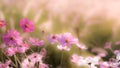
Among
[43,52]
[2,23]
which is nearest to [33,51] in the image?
[43,52]

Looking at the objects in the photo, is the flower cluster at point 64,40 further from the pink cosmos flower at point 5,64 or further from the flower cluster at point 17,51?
the pink cosmos flower at point 5,64

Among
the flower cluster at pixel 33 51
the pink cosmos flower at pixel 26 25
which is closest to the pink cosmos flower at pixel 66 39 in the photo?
the flower cluster at pixel 33 51

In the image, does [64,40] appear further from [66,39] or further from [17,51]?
[17,51]

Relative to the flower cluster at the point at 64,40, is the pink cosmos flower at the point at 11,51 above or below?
below

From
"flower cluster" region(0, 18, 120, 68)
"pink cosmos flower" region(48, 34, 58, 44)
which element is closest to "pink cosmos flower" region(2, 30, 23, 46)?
"flower cluster" region(0, 18, 120, 68)

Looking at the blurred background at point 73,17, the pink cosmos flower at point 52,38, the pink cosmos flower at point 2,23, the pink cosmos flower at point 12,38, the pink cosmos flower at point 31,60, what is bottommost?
the pink cosmos flower at point 31,60

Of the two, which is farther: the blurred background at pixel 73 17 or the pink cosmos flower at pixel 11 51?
the blurred background at pixel 73 17
